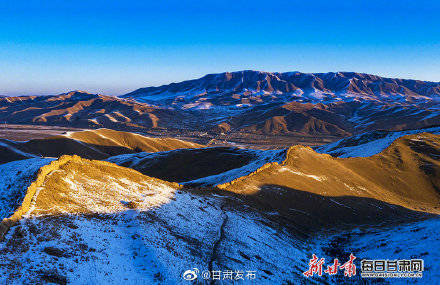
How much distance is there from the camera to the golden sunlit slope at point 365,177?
138 ft

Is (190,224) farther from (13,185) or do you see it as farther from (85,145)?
(85,145)

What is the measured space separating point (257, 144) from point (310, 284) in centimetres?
14667

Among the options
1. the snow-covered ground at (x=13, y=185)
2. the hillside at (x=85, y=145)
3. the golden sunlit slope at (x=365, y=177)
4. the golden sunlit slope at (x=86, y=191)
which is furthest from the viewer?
the hillside at (x=85, y=145)

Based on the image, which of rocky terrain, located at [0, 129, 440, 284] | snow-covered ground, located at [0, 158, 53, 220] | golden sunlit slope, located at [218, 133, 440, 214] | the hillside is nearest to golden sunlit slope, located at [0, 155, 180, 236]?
rocky terrain, located at [0, 129, 440, 284]

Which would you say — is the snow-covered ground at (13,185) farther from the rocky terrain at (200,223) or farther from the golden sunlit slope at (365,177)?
the golden sunlit slope at (365,177)

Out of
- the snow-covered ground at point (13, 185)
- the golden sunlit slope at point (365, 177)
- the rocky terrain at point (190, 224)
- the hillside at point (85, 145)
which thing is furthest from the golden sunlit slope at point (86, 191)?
the hillside at point (85, 145)

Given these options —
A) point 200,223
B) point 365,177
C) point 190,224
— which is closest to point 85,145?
point 200,223

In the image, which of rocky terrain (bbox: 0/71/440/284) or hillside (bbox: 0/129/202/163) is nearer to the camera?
rocky terrain (bbox: 0/71/440/284)

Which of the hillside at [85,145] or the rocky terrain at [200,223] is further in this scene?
the hillside at [85,145]

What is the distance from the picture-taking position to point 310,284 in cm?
1991

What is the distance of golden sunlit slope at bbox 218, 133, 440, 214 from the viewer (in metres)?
42.2

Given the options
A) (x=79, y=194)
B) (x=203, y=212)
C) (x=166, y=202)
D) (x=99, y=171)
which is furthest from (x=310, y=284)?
(x=99, y=171)

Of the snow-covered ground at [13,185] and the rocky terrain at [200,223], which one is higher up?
the snow-covered ground at [13,185]

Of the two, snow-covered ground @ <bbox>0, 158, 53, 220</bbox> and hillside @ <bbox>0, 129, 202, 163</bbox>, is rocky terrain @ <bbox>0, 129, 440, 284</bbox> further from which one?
hillside @ <bbox>0, 129, 202, 163</bbox>
